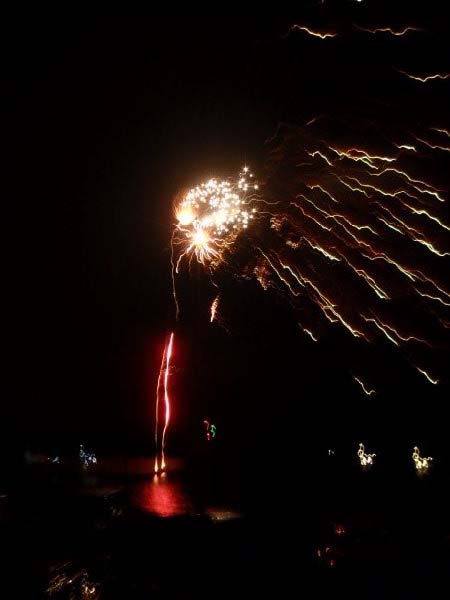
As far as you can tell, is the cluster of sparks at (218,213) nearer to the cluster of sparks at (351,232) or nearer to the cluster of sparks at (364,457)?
the cluster of sparks at (351,232)

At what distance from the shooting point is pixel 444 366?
48.0 feet

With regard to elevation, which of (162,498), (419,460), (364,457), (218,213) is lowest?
(162,498)

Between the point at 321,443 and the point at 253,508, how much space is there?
22.1 feet

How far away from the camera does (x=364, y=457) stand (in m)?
13.5

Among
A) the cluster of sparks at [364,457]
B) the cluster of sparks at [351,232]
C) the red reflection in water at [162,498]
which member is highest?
the cluster of sparks at [351,232]

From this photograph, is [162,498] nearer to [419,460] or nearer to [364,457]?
[364,457]

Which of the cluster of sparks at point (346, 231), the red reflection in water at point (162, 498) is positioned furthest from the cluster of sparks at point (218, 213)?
the red reflection in water at point (162, 498)

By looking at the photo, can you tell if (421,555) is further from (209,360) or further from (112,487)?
(209,360)

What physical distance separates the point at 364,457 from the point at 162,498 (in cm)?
671

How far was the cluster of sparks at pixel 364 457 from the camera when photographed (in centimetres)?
1316

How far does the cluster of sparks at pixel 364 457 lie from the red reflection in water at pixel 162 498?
219 inches

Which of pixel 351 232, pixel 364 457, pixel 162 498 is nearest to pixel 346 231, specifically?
pixel 351 232

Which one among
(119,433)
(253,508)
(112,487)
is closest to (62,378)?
(119,433)

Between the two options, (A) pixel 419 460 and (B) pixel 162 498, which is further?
(A) pixel 419 460
